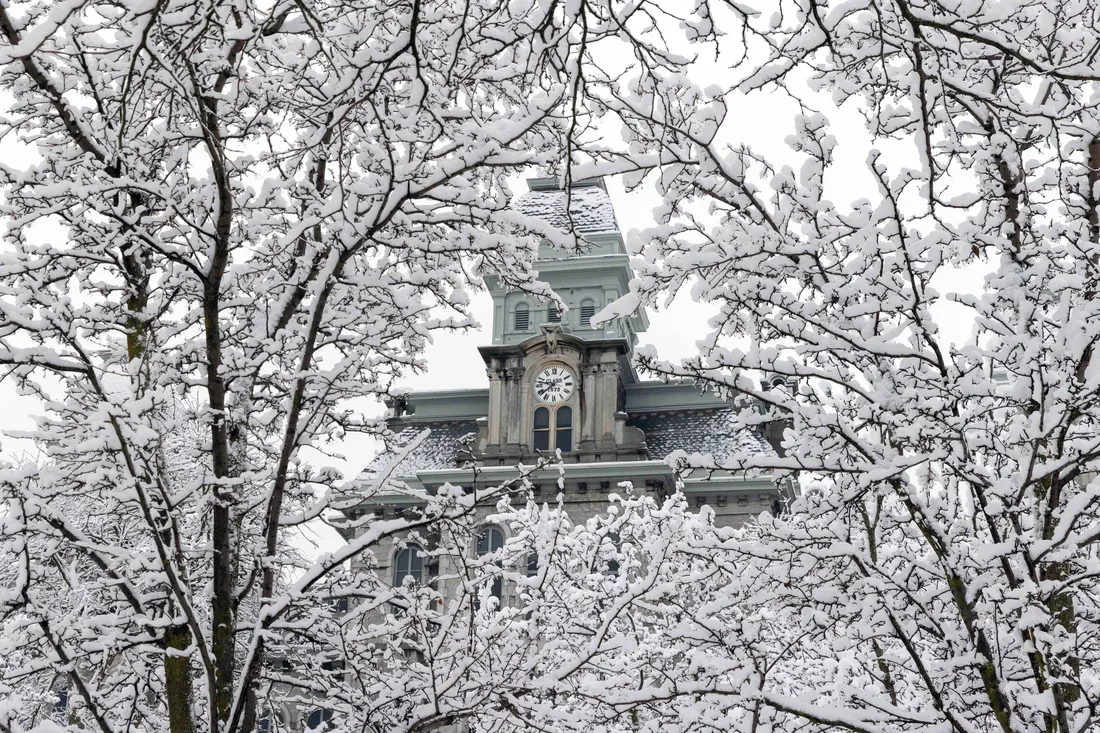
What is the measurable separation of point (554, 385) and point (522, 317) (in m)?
2.66

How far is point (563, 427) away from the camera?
3077 cm

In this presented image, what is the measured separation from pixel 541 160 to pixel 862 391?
2.49 meters

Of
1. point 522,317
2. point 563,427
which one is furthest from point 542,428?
point 522,317

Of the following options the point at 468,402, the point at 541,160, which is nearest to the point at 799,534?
the point at 541,160

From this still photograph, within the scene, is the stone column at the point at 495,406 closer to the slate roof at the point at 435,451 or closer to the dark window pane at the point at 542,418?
the slate roof at the point at 435,451

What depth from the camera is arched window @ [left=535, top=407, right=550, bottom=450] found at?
101ft

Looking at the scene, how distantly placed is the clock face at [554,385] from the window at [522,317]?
1.89 m

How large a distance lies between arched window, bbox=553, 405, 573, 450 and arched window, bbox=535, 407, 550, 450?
0.21 m

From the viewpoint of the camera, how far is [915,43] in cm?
384

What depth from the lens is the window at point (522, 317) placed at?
106 ft

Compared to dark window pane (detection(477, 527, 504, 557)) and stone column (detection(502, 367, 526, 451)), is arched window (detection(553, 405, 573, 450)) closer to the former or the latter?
stone column (detection(502, 367, 526, 451))

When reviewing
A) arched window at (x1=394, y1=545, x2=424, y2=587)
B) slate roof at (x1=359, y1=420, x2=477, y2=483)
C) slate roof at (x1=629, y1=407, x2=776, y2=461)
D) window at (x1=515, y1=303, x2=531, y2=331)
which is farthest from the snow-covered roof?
arched window at (x1=394, y1=545, x2=424, y2=587)

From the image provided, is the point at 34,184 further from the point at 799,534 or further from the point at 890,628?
the point at 890,628

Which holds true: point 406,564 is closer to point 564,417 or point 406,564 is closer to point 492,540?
point 492,540
